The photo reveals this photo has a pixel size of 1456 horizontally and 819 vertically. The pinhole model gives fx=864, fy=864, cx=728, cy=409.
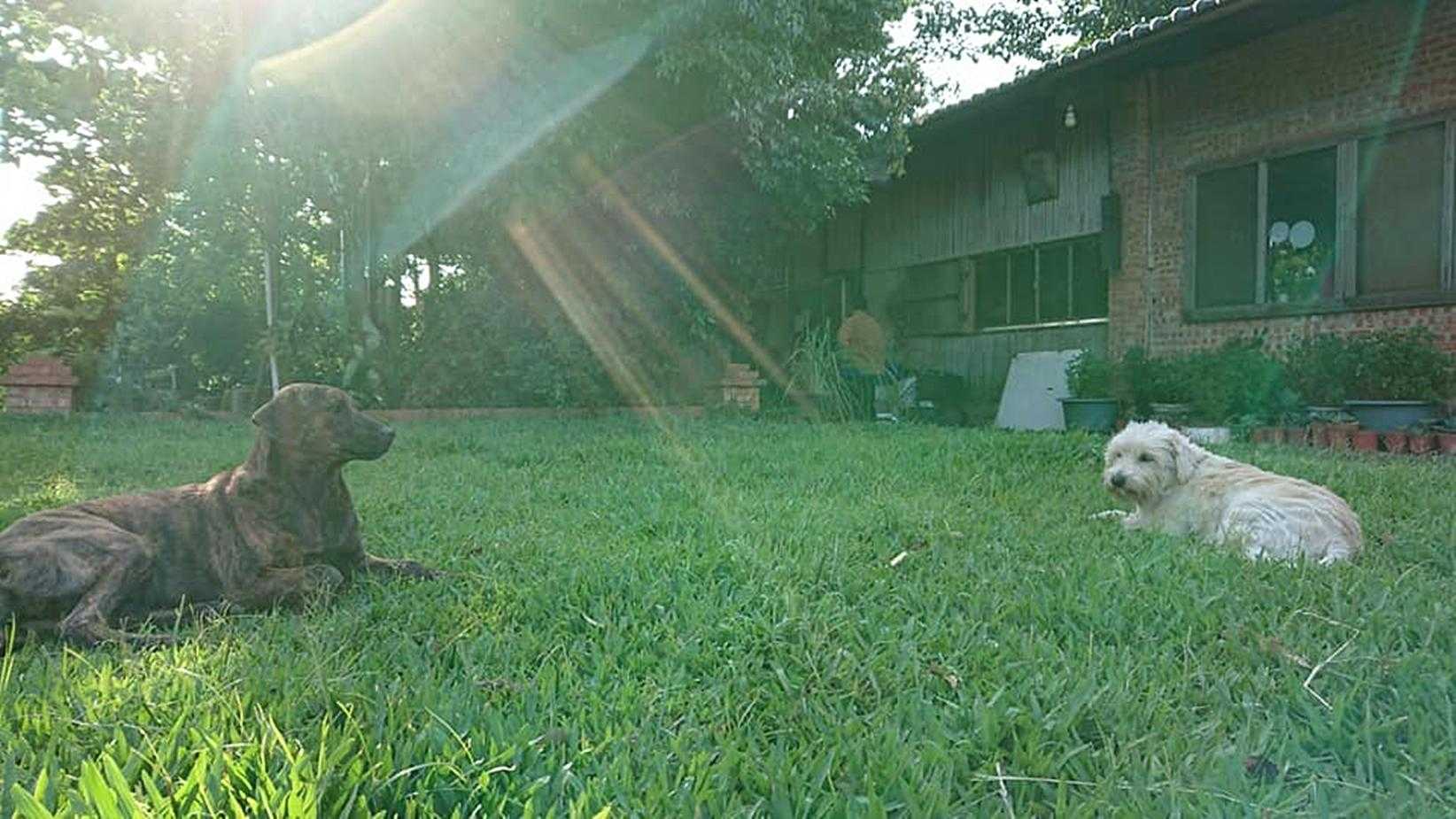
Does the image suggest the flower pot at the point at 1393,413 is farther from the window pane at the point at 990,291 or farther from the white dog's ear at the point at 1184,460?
the window pane at the point at 990,291

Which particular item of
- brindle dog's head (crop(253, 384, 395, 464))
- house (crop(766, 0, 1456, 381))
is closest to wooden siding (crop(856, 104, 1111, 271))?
house (crop(766, 0, 1456, 381))

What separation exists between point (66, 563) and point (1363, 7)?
9890 mm

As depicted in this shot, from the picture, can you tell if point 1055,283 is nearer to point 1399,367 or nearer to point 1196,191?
point 1196,191

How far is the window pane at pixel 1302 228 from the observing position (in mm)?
8039

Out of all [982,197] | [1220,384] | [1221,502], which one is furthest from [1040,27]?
[1221,502]

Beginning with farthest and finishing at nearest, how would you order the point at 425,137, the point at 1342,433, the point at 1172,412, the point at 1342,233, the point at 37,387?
the point at 425,137, the point at 37,387, the point at 1172,412, the point at 1342,233, the point at 1342,433

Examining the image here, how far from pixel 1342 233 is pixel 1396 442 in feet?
7.68

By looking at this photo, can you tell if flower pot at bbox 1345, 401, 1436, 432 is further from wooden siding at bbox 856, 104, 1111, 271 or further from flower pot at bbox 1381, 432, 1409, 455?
wooden siding at bbox 856, 104, 1111, 271

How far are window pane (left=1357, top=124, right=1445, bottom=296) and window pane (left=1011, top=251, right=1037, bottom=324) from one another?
3.90 meters

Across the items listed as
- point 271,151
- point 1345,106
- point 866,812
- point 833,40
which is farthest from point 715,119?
point 866,812

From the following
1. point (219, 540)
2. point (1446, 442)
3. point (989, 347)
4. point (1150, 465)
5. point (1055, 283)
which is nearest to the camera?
point (219, 540)

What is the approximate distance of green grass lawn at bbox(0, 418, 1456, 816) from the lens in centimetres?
134

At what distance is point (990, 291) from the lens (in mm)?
11945

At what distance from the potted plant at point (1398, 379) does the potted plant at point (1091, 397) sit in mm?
2112
